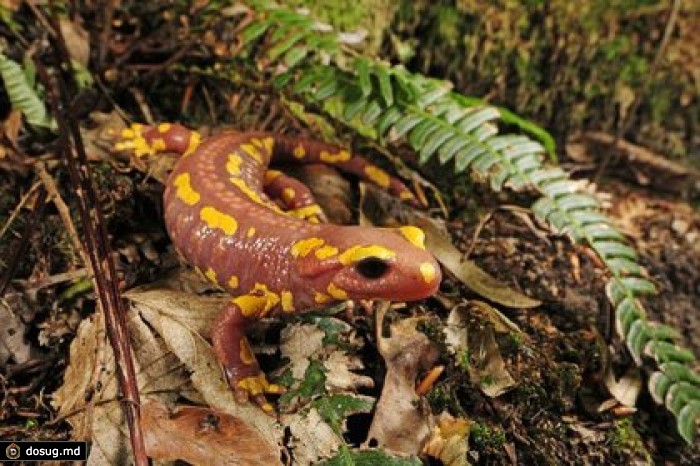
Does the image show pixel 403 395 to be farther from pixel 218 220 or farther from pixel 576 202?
pixel 576 202

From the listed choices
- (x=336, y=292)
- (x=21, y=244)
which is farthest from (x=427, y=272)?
(x=21, y=244)

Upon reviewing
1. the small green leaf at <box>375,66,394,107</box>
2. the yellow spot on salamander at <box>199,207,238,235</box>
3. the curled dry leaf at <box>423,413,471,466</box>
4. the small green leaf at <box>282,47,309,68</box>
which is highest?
the small green leaf at <box>282,47,309,68</box>

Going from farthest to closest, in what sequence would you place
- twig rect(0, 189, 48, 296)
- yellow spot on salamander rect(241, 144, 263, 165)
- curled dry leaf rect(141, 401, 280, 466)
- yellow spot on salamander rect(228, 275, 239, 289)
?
yellow spot on salamander rect(241, 144, 263, 165) → yellow spot on salamander rect(228, 275, 239, 289) → twig rect(0, 189, 48, 296) → curled dry leaf rect(141, 401, 280, 466)

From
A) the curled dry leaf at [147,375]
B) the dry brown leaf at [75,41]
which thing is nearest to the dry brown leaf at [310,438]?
the curled dry leaf at [147,375]

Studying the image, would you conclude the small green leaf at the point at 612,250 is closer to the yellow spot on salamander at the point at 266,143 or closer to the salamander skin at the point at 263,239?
the salamander skin at the point at 263,239

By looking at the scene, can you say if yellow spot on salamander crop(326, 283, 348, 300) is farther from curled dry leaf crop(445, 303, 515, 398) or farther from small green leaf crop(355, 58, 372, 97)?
small green leaf crop(355, 58, 372, 97)

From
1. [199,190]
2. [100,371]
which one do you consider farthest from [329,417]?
[199,190]

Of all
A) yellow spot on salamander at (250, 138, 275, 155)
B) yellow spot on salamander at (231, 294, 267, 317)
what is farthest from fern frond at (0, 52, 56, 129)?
yellow spot on salamander at (231, 294, 267, 317)
